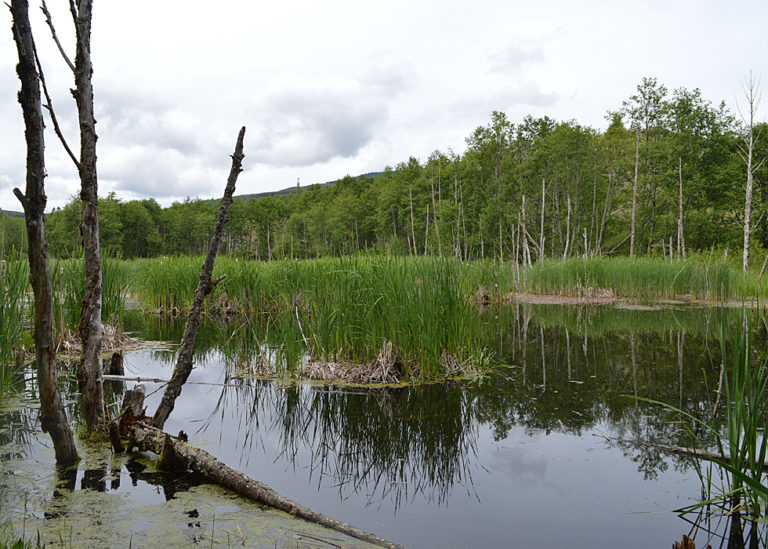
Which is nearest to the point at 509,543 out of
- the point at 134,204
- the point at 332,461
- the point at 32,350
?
the point at 332,461

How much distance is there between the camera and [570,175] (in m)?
32.5

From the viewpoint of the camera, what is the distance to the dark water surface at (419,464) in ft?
7.45

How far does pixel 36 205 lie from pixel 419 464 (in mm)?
2590

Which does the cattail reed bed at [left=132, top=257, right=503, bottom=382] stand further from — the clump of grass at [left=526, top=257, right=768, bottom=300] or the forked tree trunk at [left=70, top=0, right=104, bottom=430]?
the clump of grass at [left=526, top=257, right=768, bottom=300]

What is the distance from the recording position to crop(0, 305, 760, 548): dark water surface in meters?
2.27

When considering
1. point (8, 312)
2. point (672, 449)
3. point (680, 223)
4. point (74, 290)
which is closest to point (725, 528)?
point (672, 449)

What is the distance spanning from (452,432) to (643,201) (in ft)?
106

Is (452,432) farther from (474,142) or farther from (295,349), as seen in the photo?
(474,142)

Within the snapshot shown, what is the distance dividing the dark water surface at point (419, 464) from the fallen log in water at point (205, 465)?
70 mm

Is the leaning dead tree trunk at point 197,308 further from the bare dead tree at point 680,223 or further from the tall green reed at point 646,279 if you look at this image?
the bare dead tree at point 680,223

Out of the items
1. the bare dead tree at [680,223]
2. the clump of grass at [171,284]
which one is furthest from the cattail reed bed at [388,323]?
the bare dead tree at [680,223]

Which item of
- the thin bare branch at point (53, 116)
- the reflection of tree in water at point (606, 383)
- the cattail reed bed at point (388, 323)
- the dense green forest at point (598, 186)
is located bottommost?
the reflection of tree in water at point (606, 383)

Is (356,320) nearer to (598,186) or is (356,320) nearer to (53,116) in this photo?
(53,116)

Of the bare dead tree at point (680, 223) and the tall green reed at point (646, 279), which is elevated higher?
the bare dead tree at point (680, 223)
